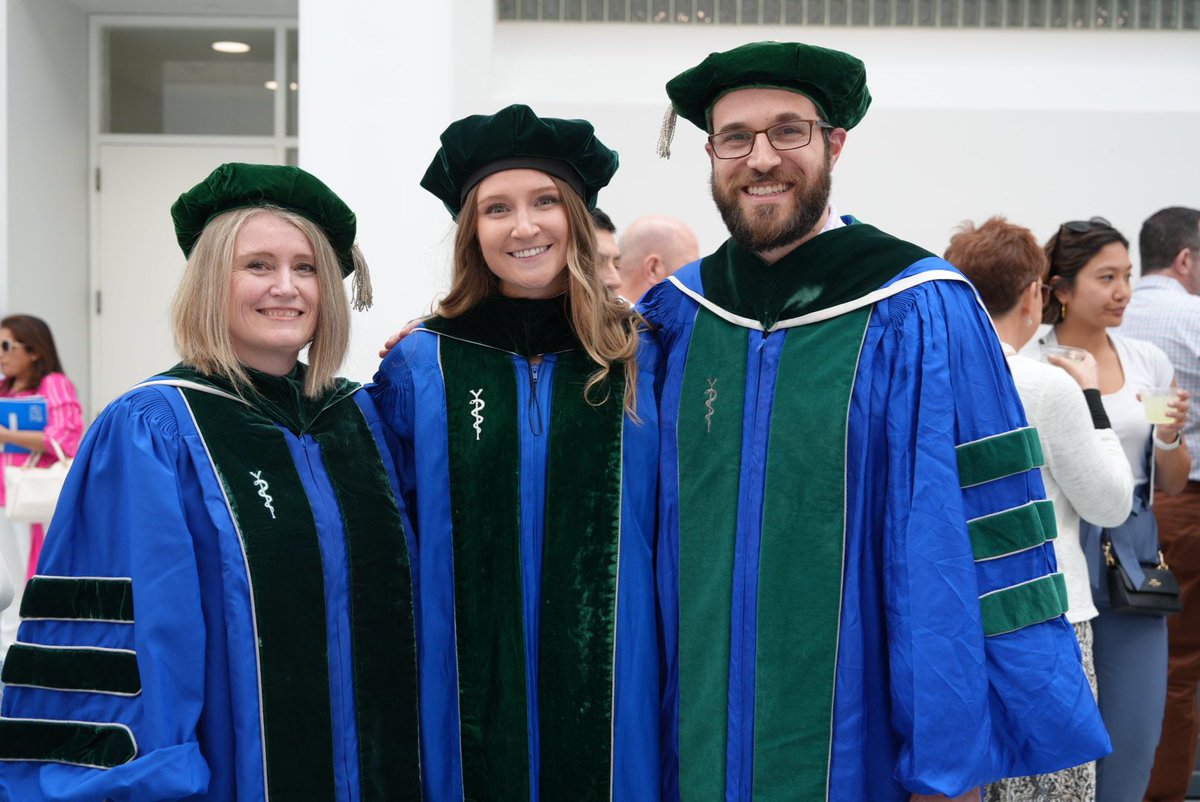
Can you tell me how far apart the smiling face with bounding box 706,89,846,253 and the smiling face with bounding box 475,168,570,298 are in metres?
0.41

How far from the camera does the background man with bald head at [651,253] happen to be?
508 centimetres

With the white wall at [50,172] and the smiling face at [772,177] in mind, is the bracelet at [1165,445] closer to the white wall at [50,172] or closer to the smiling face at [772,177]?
the smiling face at [772,177]

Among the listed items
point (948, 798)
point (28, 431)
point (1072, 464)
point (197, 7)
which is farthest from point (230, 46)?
point (948, 798)

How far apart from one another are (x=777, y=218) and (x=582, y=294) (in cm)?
48

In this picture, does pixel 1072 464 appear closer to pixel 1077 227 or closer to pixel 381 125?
pixel 1077 227

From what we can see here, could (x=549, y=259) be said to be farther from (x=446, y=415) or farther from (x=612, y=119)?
(x=612, y=119)

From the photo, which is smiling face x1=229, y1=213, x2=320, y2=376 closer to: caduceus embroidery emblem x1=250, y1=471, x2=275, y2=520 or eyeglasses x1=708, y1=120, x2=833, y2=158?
caduceus embroidery emblem x1=250, y1=471, x2=275, y2=520

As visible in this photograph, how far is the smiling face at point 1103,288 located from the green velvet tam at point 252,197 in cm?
252

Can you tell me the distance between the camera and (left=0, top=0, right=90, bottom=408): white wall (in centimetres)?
719

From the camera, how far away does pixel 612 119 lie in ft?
22.3

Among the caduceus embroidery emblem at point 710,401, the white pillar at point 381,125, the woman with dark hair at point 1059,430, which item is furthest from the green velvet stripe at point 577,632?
the white pillar at point 381,125

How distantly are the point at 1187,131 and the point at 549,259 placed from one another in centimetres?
572

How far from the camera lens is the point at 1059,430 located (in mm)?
3133

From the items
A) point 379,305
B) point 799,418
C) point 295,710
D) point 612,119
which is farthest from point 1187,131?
point 295,710
